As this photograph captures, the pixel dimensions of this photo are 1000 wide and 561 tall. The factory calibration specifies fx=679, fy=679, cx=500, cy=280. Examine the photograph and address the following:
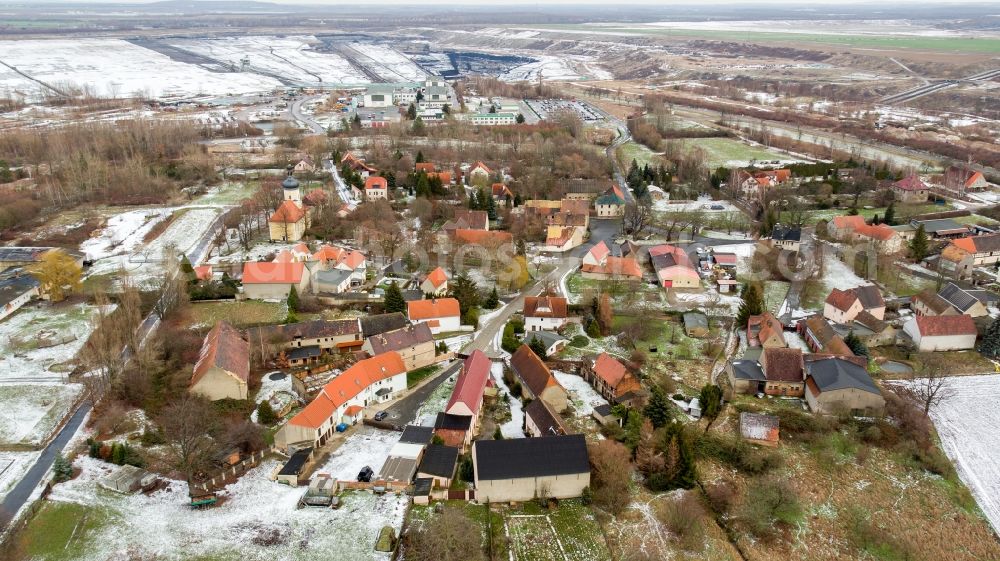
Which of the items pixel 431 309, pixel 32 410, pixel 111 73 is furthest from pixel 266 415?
pixel 111 73

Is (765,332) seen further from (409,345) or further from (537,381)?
(409,345)

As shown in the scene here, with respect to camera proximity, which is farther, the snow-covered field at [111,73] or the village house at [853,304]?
the snow-covered field at [111,73]

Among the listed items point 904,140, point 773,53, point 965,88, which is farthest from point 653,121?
point 773,53

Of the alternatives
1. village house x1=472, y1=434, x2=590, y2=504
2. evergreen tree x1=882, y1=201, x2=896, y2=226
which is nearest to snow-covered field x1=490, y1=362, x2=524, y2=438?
village house x1=472, y1=434, x2=590, y2=504

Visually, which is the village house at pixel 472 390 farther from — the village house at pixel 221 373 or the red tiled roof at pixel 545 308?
the village house at pixel 221 373

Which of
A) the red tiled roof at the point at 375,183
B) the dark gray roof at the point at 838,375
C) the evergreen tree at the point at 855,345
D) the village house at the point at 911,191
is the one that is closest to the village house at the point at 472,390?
the dark gray roof at the point at 838,375

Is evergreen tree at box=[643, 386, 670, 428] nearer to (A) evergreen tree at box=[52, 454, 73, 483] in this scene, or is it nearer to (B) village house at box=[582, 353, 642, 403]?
(B) village house at box=[582, 353, 642, 403]
